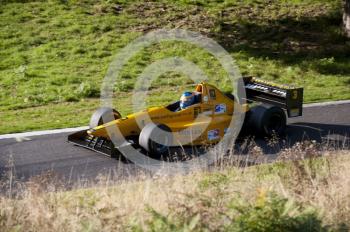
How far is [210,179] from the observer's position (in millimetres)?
9844

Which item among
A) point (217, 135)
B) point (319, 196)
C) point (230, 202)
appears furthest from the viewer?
point (217, 135)

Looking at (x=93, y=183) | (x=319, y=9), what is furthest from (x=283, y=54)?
(x=93, y=183)

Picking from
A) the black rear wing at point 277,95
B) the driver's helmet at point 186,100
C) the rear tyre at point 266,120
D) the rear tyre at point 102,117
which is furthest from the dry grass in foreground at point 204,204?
the black rear wing at point 277,95

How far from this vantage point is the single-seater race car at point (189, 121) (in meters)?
13.2

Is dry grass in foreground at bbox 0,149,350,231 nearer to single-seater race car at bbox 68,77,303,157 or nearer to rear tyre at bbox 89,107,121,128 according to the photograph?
single-seater race car at bbox 68,77,303,157

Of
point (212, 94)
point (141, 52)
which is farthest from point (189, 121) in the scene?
point (141, 52)

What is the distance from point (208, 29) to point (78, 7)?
5.66 metres

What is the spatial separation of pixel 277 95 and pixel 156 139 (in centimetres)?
393

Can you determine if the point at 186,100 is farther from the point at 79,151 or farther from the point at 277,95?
the point at 277,95

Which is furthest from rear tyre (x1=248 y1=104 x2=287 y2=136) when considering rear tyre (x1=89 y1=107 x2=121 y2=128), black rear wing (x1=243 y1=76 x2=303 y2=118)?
rear tyre (x1=89 y1=107 x2=121 y2=128)

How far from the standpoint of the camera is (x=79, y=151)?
13.7 meters

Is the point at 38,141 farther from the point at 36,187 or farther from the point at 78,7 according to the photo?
the point at 78,7

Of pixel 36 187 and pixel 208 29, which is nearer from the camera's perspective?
pixel 36 187

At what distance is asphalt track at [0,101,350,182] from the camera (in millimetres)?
12461
